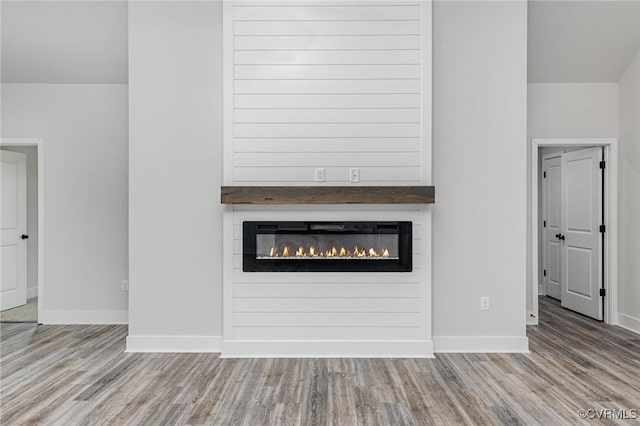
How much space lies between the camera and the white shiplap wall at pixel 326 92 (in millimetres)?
3418

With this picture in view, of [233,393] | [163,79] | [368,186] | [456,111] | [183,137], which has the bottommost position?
[233,393]

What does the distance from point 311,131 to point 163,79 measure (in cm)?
134

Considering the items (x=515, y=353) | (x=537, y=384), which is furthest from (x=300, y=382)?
(x=515, y=353)

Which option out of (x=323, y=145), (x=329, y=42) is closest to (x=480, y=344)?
(x=323, y=145)

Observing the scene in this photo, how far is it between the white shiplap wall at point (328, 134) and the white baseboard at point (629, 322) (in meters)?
2.38

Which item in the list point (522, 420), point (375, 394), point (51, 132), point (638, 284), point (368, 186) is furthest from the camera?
point (51, 132)

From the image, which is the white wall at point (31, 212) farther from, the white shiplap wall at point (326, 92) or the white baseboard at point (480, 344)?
the white baseboard at point (480, 344)

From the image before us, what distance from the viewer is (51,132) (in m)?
4.38

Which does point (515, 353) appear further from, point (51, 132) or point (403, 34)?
point (51, 132)

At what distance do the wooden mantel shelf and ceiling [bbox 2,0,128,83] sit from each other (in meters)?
2.03

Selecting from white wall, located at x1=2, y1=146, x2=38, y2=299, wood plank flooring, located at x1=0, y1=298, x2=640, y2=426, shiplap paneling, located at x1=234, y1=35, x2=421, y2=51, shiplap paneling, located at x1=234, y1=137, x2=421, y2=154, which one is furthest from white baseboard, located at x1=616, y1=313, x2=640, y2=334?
white wall, located at x1=2, y1=146, x2=38, y2=299

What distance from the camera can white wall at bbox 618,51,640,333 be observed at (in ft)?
13.5

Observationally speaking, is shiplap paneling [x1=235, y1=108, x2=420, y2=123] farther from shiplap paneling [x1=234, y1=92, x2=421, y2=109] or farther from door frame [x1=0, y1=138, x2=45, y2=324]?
door frame [x1=0, y1=138, x2=45, y2=324]

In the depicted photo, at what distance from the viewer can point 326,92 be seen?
3436 millimetres
